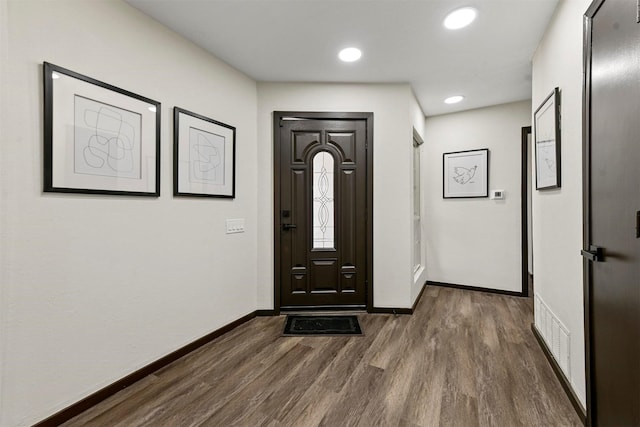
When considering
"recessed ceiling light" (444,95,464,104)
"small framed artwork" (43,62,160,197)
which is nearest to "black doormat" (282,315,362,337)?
"small framed artwork" (43,62,160,197)

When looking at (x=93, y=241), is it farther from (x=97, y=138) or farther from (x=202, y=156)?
(x=202, y=156)

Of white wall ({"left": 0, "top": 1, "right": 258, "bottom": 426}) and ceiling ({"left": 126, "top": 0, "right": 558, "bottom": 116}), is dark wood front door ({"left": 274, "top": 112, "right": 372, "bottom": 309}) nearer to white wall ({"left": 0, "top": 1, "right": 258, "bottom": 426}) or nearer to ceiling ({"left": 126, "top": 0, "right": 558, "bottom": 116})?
ceiling ({"left": 126, "top": 0, "right": 558, "bottom": 116})

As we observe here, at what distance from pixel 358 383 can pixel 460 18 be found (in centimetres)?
251

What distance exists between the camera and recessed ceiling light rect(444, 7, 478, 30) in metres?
1.94

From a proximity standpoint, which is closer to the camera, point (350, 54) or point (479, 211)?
point (350, 54)

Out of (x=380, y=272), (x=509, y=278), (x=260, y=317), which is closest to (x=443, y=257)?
(x=509, y=278)

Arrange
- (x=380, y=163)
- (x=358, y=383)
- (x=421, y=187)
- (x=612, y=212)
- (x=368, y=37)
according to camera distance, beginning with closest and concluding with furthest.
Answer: (x=612, y=212) → (x=358, y=383) → (x=368, y=37) → (x=380, y=163) → (x=421, y=187)

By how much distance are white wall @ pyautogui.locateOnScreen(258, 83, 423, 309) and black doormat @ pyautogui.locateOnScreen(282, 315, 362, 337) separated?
14.5 inches

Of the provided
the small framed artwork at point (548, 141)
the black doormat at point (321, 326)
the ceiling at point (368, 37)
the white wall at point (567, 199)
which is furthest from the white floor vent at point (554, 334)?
the ceiling at point (368, 37)

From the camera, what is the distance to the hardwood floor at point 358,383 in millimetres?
1604

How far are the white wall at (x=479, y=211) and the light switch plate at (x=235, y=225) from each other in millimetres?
2667

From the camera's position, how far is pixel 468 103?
12.1 ft

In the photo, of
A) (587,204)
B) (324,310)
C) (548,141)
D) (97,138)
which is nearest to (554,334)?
(587,204)

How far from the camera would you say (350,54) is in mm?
2510
